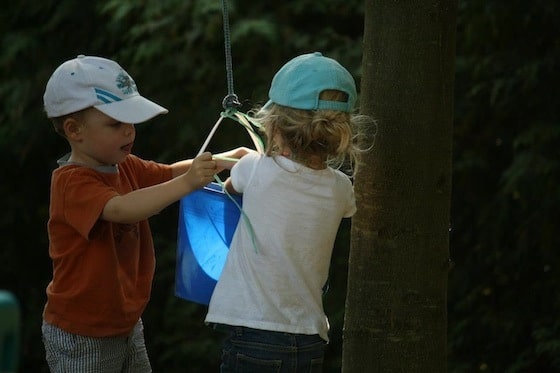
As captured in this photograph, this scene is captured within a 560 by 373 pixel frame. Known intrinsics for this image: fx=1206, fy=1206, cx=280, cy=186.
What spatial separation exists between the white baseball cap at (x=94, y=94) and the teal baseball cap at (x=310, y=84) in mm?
337

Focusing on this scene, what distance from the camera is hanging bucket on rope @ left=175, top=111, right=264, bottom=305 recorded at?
3.23m

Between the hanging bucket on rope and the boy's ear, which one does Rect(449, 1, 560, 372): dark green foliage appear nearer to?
the hanging bucket on rope

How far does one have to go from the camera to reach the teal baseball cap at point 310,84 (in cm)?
307

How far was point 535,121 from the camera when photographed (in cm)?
546

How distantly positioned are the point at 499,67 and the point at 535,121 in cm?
30

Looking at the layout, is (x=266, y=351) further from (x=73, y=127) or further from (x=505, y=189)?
(x=505, y=189)

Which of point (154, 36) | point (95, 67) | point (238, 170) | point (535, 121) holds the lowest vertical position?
point (238, 170)

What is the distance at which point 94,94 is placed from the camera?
10.4 feet

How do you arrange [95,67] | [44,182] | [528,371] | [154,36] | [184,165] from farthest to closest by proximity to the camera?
[44,182], [154,36], [528,371], [184,165], [95,67]

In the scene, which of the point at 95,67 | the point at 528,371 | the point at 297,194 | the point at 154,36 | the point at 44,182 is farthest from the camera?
the point at 44,182

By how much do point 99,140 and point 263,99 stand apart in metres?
2.84

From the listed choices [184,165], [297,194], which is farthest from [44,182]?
[297,194]

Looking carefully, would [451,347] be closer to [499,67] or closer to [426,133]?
[499,67]

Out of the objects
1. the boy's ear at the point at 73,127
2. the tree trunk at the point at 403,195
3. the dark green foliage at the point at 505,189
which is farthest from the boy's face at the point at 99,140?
the dark green foliage at the point at 505,189
